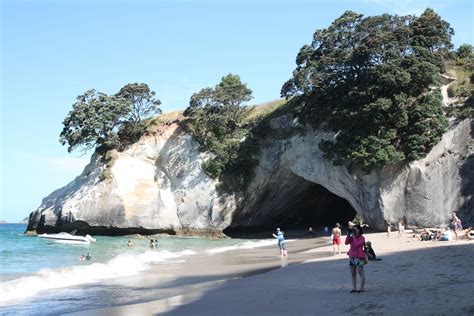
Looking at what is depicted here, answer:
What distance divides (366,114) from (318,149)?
21.4 ft

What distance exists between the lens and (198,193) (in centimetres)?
4406

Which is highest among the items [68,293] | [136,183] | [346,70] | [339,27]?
[339,27]

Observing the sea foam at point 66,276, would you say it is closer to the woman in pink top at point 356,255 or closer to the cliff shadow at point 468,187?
the woman in pink top at point 356,255

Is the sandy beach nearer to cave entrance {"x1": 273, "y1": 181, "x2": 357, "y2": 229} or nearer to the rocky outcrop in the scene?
the rocky outcrop

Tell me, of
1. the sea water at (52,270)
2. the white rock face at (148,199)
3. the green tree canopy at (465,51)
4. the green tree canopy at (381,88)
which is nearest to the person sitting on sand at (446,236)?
the green tree canopy at (381,88)

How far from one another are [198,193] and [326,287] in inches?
1271

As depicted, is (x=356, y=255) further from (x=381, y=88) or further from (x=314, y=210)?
(x=314, y=210)

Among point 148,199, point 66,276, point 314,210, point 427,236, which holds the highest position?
point 148,199

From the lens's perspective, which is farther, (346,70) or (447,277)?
(346,70)

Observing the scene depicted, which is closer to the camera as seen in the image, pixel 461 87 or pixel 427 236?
pixel 427 236

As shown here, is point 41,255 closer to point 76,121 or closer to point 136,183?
point 136,183

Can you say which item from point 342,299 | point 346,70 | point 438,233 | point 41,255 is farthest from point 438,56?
point 41,255

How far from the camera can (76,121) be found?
154 ft

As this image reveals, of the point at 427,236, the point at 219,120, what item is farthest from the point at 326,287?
the point at 219,120
